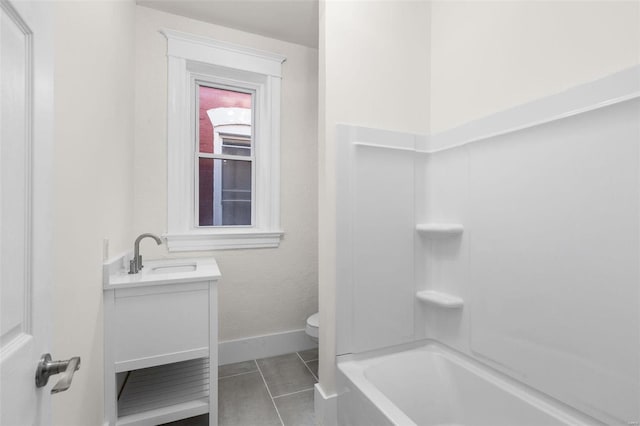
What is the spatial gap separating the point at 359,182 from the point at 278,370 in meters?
1.56

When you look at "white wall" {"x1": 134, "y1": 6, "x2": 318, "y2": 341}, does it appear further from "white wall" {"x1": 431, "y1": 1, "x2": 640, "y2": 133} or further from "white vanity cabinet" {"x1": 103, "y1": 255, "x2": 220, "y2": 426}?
"white wall" {"x1": 431, "y1": 1, "x2": 640, "y2": 133}

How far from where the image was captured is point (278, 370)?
7.05ft

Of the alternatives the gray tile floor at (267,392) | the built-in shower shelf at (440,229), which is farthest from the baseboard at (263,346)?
the built-in shower shelf at (440,229)

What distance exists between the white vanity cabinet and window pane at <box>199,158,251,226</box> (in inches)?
34.5

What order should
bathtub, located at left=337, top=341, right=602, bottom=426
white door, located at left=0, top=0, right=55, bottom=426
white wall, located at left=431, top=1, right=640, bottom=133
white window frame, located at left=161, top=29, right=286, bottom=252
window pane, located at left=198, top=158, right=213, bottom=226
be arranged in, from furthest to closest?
window pane, located at left=198, top=158, right=213, bottom=226
white window frame, located at left=161, top=29, right=286, bottom=252
bathtub, located at left=337, top=341, right=602, bottom=426
white wall, located at left=431, top=1, right=640, bottom=133
white door, located at left=0, top=0, right=55, bottom=426

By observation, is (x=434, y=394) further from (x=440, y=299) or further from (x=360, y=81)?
(x=360, y=81)

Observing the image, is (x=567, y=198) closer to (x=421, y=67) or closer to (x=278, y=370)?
(x=421, y=67)

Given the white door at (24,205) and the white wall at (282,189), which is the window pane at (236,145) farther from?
the white door at (24,205)

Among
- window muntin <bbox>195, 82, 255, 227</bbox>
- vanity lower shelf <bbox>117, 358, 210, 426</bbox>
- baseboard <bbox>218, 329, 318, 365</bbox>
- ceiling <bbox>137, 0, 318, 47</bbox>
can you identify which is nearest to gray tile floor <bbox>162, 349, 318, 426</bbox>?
baseboard <bbox>218, 329, 318, 365</bbox>

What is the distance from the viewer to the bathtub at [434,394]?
1209mm

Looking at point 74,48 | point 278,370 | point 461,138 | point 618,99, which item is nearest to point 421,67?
point 461,138

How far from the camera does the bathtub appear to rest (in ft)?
3.97

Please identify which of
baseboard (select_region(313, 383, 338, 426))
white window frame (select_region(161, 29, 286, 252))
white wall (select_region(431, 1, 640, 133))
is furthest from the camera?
white window frame (select_region(161, 29, 286, 252))

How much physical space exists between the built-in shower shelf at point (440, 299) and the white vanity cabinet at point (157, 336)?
4.03ft
